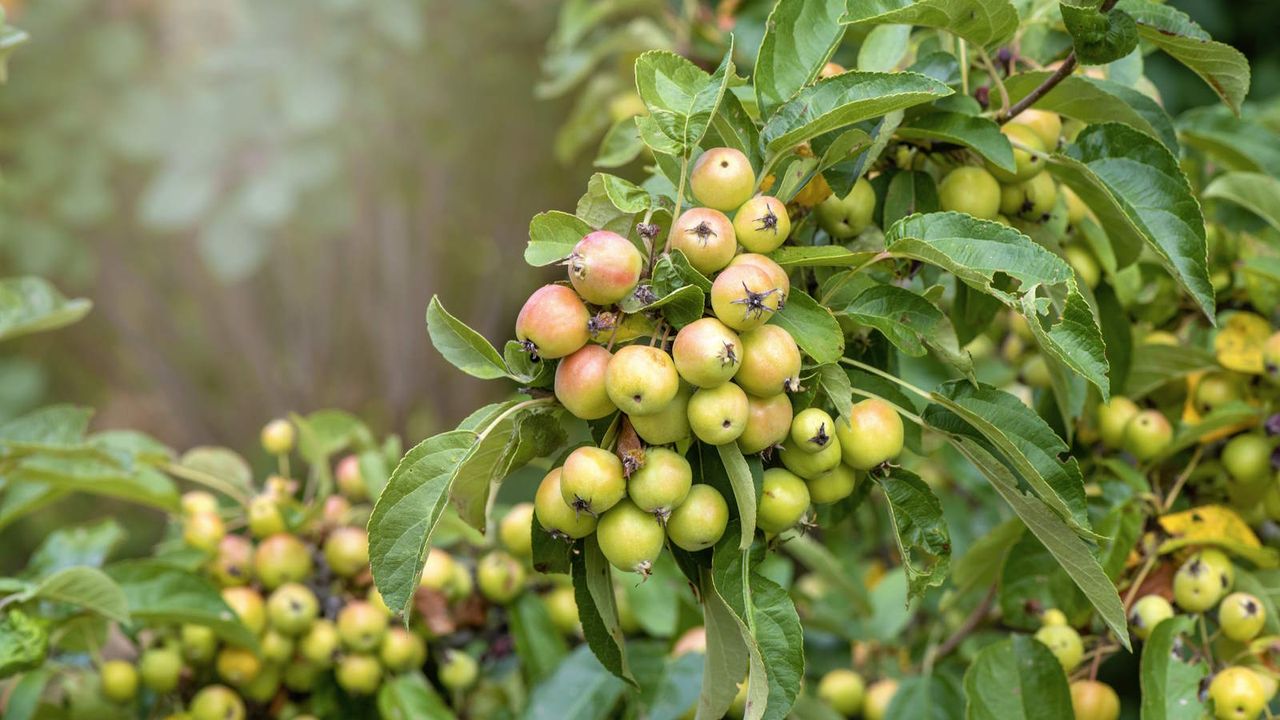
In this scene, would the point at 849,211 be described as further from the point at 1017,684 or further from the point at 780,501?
the point at 1017,684

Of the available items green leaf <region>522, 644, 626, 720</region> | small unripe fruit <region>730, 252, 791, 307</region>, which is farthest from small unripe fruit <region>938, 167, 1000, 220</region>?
green leaf <region>522, 644, 626, 720</region>

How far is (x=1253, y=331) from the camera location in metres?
1.33

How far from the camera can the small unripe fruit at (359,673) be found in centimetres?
143

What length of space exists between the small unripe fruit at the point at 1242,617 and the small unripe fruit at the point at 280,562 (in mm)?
1131

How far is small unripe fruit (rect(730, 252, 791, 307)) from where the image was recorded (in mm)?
854

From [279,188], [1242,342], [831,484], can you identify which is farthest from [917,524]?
[279,188]

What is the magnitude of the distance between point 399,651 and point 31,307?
65cm

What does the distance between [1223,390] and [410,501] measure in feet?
3.41

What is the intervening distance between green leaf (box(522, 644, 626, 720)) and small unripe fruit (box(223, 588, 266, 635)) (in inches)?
14.6

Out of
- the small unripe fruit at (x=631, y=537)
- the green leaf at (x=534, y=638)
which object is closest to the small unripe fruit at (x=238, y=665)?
the green leaf at (x=534, y=638)

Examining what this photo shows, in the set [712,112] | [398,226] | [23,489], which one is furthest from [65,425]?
[398,226]

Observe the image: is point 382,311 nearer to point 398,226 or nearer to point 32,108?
point 398,226

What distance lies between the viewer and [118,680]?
4.45 feet

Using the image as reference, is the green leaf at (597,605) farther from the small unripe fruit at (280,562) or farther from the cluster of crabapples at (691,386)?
the small unripe fruit at (280,562)
